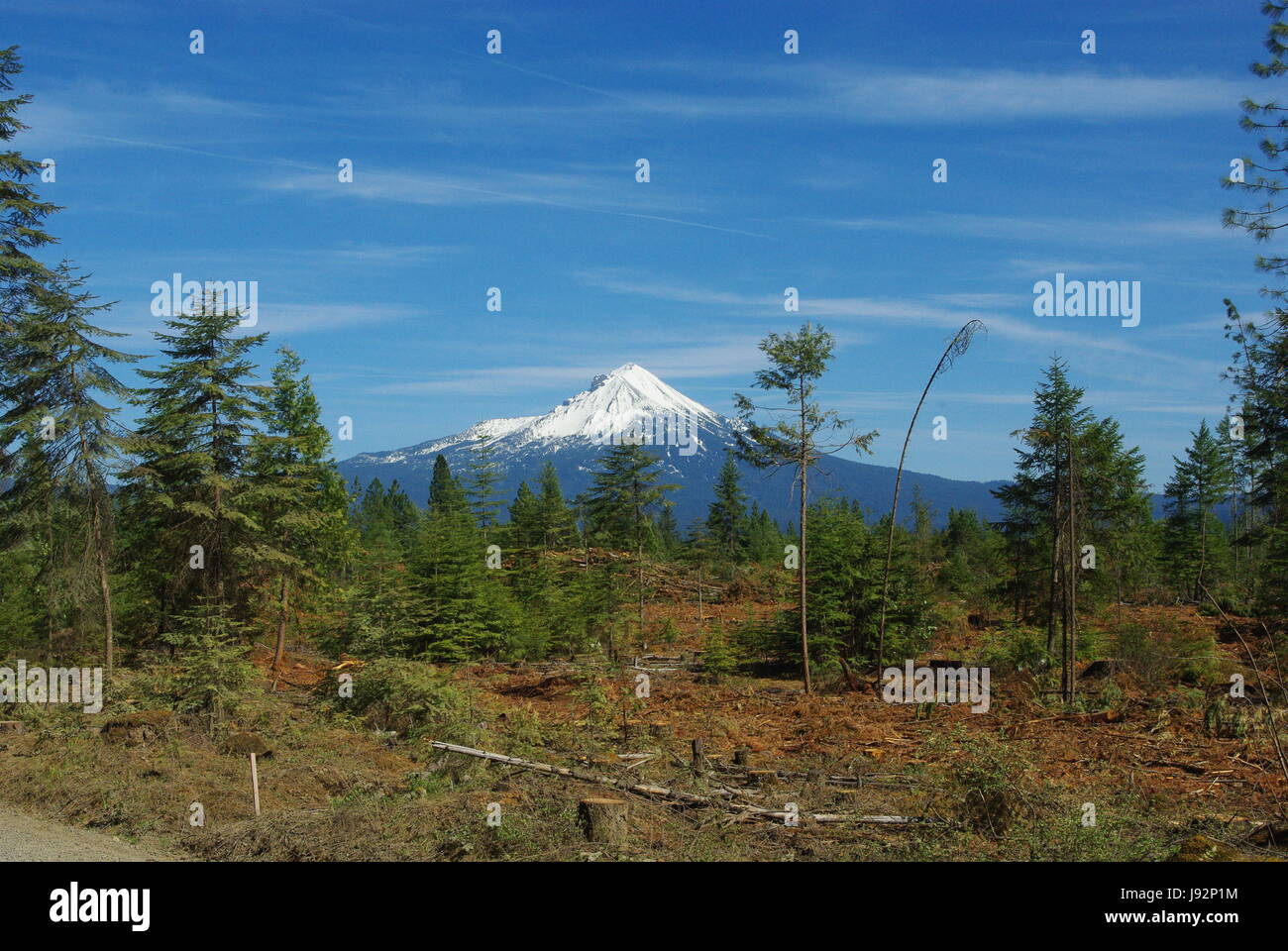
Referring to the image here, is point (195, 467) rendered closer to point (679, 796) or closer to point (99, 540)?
point (99, 540)

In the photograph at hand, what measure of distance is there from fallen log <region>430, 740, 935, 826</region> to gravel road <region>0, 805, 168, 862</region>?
501 cm

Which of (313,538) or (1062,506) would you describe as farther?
(313,538)

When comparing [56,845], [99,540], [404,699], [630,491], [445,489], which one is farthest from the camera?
[445,489]

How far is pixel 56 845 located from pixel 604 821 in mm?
7021

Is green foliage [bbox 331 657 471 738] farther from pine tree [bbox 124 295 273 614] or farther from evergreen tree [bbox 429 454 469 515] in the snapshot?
evergreen tree [bbox 429 454 469 515]

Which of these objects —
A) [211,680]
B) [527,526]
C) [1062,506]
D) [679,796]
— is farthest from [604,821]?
[527,526]

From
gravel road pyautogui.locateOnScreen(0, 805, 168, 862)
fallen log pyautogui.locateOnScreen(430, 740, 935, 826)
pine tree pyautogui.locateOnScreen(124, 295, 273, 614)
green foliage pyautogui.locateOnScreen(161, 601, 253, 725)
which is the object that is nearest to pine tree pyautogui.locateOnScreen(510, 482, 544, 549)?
pine tree pyautogui.locateOnScreen(124, 295, 273, 614)

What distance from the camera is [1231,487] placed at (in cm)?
5472

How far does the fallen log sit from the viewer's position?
1189 cm

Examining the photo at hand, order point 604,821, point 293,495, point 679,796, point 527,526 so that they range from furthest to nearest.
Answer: point 527,526 → point 293,495 → point 679,796 → point 604,821

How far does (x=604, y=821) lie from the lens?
10688 millimetres

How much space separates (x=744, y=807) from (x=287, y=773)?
725 cm

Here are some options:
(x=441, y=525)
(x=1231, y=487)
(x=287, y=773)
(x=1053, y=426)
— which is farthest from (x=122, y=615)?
(x=1231, y=487)
